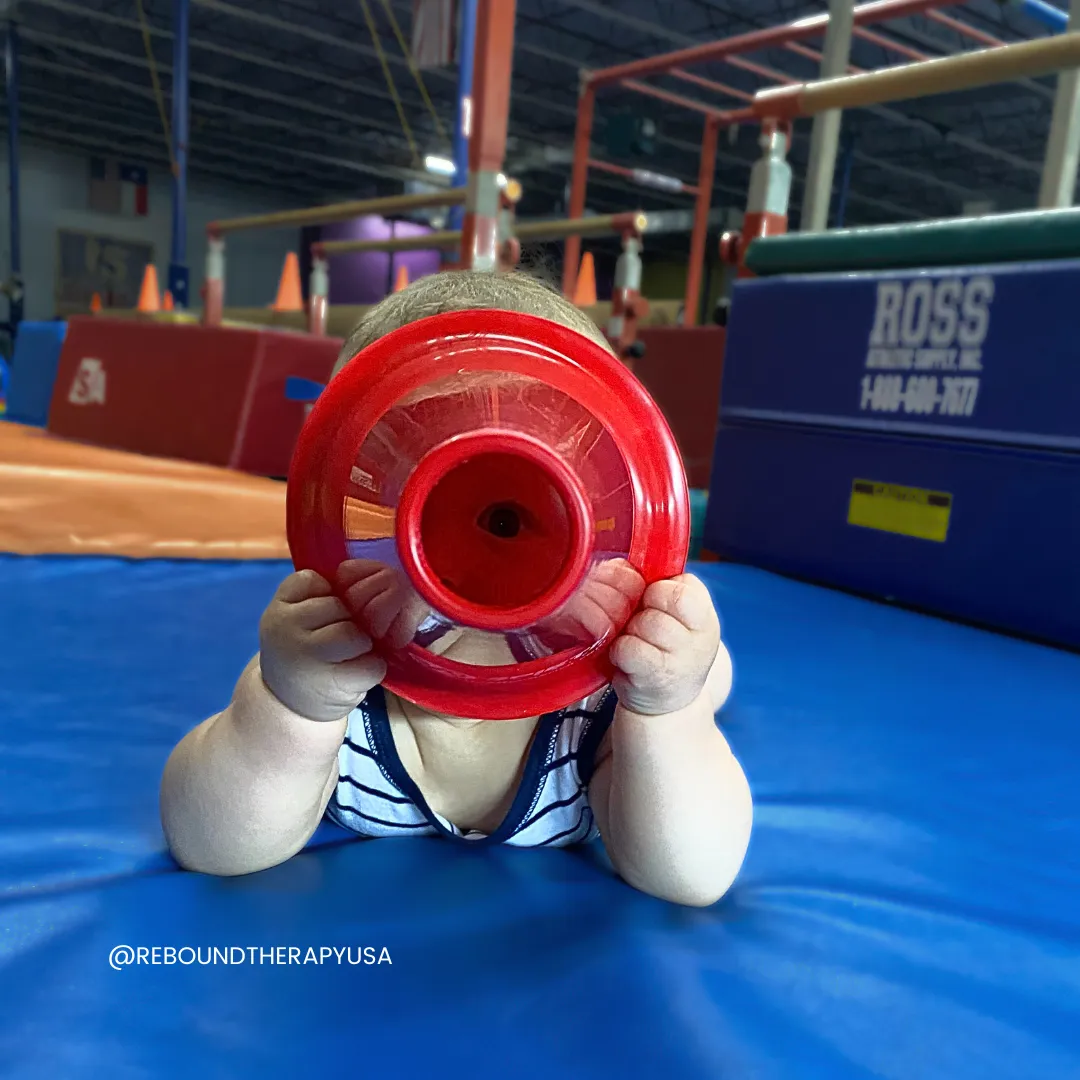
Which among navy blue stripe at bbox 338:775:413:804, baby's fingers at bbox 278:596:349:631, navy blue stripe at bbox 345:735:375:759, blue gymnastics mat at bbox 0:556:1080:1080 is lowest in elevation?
blue gymnastics mat at bbox 0:556:1080:1080

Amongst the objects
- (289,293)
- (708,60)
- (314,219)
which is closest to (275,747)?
(314,219)

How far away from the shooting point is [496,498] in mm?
457

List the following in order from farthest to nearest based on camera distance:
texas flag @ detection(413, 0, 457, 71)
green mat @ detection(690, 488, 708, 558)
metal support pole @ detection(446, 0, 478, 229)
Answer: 1. metal support pole @ detection(446, 0, 478, 229)
2. texas flag @ detection(413, 0, 457, 71)
3. green mat @ detection(690, 488, 708, 558)

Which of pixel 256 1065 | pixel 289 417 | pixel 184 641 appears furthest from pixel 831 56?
pixel 256 1065

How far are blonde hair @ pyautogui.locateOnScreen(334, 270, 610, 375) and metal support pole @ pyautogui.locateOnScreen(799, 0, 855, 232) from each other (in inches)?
99.9

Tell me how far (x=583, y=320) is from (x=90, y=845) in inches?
19.0

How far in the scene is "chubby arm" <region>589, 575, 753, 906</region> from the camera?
1.58 feet

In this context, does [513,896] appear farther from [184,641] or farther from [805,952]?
[184,641]

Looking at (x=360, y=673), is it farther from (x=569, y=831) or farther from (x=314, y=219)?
(x=314, y=219)

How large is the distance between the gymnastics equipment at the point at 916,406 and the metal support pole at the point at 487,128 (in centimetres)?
58

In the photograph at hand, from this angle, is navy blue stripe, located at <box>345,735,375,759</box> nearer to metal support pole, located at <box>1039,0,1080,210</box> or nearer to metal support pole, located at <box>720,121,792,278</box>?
metal support pole, located at <box>720,121,792,278</box>

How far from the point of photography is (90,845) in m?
0.62

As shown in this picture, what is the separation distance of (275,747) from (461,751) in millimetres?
143

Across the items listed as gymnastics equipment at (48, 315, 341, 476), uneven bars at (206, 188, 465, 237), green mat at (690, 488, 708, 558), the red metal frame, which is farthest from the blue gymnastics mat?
the red metal frame
